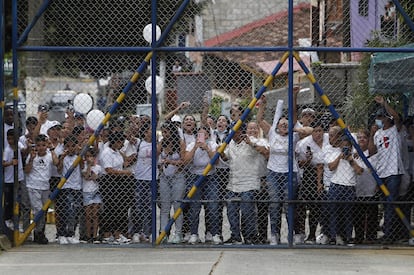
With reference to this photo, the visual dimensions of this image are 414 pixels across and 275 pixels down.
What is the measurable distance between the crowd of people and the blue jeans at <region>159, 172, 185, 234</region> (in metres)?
0.01

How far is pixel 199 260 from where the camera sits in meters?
10.1

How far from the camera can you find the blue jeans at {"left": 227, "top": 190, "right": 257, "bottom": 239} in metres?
11.3

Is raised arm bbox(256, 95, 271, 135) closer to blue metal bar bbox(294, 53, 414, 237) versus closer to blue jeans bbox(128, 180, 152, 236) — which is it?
blue metal bar bbox(294, 53, 414, 237)

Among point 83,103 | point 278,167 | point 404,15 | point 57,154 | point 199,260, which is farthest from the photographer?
point 83,103

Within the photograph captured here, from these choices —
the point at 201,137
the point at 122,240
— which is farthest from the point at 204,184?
the point at 122,240

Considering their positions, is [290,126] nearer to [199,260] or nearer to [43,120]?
[199,260]

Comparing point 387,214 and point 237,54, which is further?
point 237,54

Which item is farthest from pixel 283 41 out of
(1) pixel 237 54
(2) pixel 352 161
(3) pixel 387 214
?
(3) pixel 387 214

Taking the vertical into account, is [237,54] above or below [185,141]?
above

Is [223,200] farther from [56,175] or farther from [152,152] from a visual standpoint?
[56,175]

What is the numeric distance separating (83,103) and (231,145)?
217cm

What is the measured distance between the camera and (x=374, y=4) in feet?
38.1

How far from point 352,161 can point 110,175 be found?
2.99 meters

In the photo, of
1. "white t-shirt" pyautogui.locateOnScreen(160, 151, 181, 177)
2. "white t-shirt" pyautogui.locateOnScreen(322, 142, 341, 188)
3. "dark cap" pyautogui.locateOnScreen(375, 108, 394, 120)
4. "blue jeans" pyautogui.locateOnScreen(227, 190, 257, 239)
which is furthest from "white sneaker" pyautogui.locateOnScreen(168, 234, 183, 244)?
"dark cap" pyautogui.locateOnScreen(375, 108, 394, 120)
